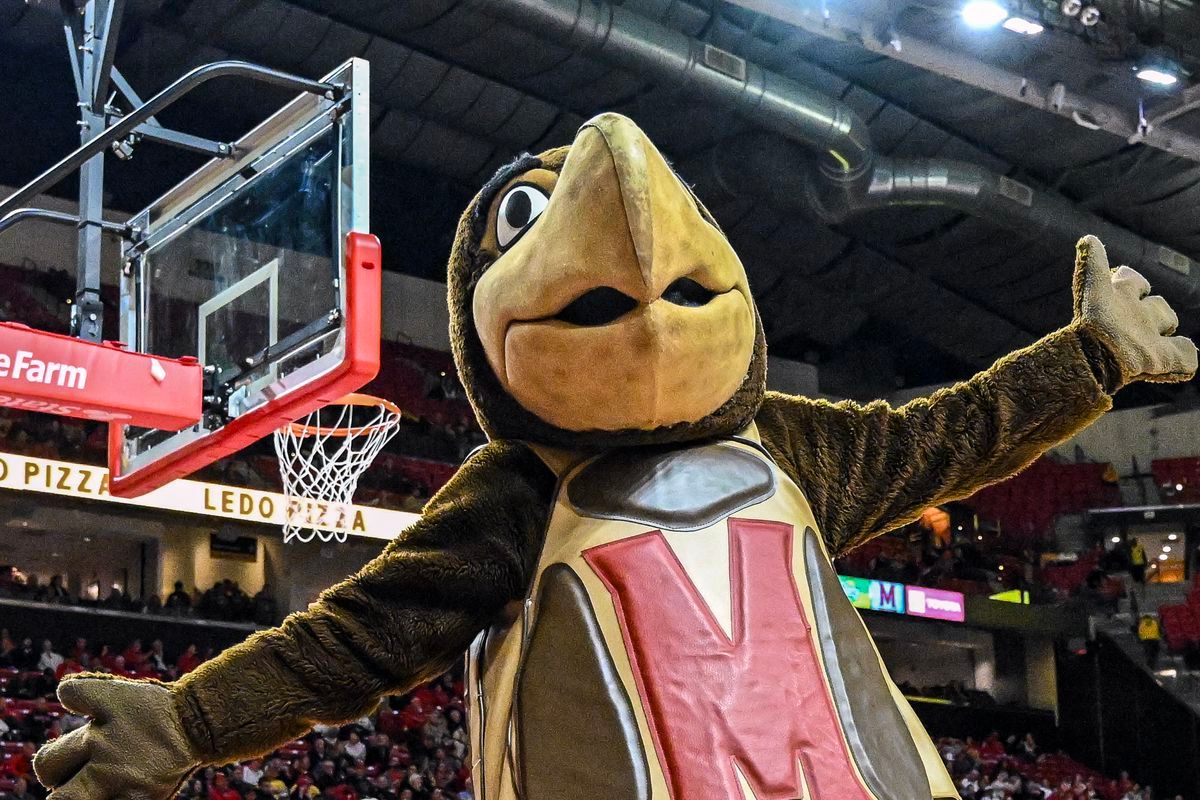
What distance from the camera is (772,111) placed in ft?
42.4

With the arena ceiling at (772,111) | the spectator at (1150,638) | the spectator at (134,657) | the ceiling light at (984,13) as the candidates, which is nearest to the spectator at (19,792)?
the spectator at (134,657)

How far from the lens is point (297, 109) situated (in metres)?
4.47

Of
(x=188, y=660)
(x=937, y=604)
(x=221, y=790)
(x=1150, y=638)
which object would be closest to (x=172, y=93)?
(x=221, y=790)

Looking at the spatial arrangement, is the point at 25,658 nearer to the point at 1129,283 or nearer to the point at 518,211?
the point at 518,211

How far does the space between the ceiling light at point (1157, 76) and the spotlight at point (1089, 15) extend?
60cm

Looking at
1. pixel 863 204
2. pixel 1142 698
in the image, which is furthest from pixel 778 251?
pixel 1142 698

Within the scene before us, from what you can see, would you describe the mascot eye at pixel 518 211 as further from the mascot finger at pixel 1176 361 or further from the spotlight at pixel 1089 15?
the spotlight at pixel 1089 15

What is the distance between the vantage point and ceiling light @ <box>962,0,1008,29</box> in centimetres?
1137

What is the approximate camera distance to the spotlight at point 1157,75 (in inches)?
472

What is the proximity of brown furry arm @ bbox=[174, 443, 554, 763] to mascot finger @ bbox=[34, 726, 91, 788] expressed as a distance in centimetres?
19

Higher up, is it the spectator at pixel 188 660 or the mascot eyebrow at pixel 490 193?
the mascot eyebrow at pixel 490 193

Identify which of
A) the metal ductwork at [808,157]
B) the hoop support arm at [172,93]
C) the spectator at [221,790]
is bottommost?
the spectator at [221,790]

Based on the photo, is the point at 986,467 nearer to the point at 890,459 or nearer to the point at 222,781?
the point at 890,459

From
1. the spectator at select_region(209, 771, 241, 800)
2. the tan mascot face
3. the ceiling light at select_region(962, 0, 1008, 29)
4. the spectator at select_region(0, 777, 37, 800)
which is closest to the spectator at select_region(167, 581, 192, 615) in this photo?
the spectator at select_region(209, 771, 241, 800)
